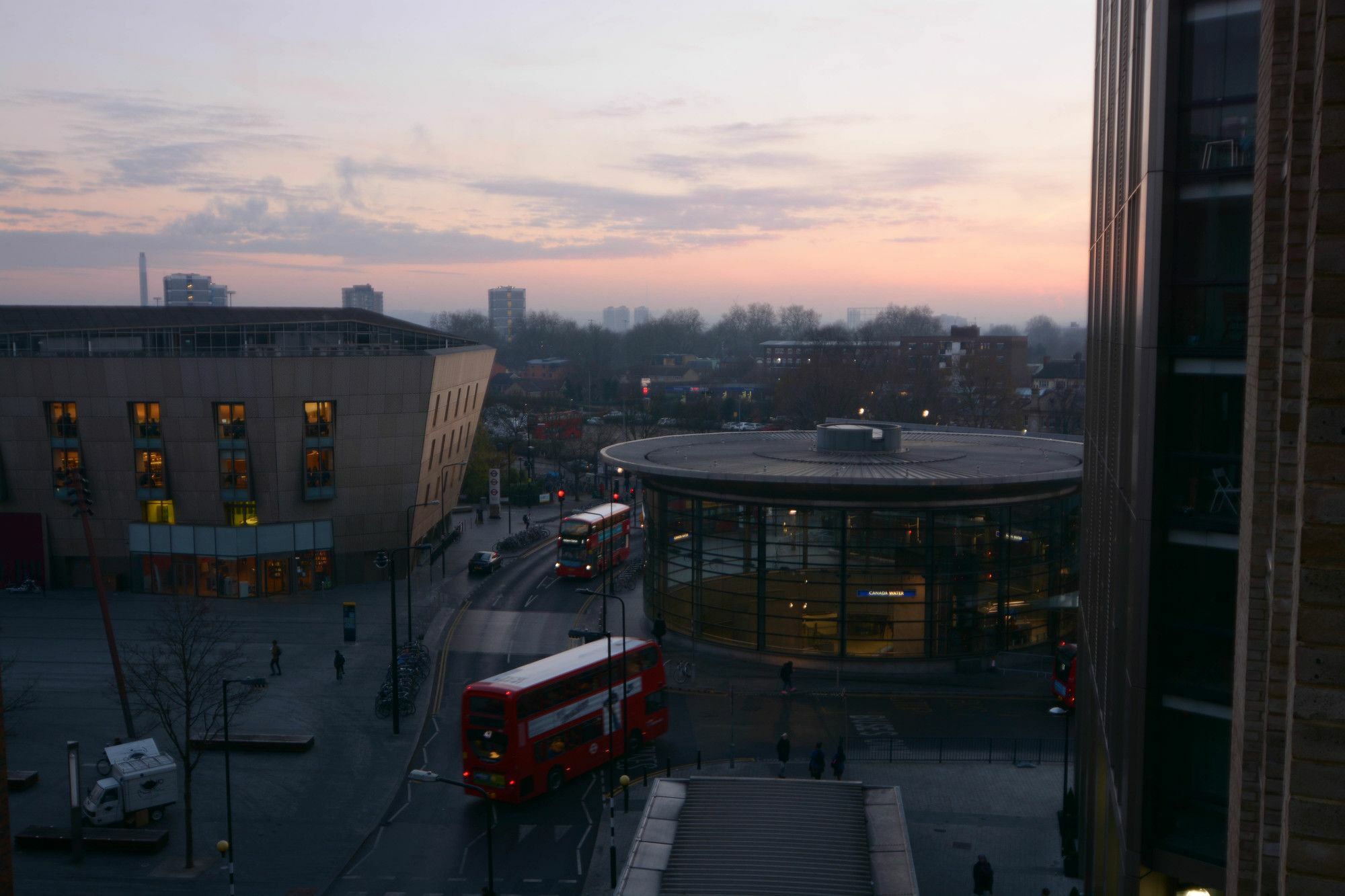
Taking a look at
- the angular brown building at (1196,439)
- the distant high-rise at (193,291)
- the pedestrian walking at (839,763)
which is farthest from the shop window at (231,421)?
the distant high-rise at (193,291)

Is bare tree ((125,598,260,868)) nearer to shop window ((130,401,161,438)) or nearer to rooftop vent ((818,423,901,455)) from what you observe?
shop window ((130,401,161,438))

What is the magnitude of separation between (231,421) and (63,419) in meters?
8.52

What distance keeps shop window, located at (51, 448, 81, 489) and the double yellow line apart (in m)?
20.9

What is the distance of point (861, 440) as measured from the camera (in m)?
48.6

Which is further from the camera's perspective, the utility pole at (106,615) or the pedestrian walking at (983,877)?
the utility pole at (106,615)

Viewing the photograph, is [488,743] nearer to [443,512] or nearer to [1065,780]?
[1065,780]

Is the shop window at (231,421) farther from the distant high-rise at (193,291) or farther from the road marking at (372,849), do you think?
the distant high-rise at (193,291)

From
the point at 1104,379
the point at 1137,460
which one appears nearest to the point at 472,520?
the point at 1104,379

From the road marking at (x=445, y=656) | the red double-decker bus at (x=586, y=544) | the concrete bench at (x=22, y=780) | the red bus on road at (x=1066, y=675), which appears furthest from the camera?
the red double-decker bus at (x=586, y=544)

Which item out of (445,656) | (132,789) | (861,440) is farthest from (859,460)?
(132,789)

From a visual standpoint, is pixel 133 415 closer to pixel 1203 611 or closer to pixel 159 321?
pixel 159 321

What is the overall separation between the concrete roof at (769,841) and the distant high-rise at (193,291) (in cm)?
16585

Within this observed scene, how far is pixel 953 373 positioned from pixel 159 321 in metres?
94.4

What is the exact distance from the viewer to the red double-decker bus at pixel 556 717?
93.6 ft
